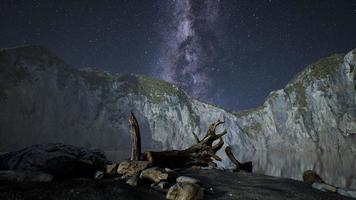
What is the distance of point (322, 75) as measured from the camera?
129000mm

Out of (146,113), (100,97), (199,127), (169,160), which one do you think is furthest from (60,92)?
(169,160)

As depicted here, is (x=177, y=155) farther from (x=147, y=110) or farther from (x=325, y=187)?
(x=147, y=110)

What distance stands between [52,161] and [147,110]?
438 ft

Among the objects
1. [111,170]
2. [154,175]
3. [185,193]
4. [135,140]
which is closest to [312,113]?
[135,140]

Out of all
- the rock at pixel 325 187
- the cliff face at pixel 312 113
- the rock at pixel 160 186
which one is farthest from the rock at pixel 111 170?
the cliff face at pixel 312 113

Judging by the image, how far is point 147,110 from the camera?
140m

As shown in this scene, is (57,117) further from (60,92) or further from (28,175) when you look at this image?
(28,175)

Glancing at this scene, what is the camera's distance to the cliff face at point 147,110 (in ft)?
325

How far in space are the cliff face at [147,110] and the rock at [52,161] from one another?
80017mm

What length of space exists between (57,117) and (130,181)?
11515 cm

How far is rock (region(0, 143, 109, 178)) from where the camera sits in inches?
288

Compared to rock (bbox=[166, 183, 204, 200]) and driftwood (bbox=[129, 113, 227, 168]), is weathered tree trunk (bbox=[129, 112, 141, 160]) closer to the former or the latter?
driftwood (bbox=[129, 113, 227, 168])

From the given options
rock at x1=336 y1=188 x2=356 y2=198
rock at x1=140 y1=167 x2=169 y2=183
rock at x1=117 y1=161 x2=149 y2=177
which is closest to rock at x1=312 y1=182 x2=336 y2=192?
rock at x1=336 y1=188 x2=356 y2=198

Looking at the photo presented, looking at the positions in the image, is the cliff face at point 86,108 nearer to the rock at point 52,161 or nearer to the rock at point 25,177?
the rock at point 52,161
